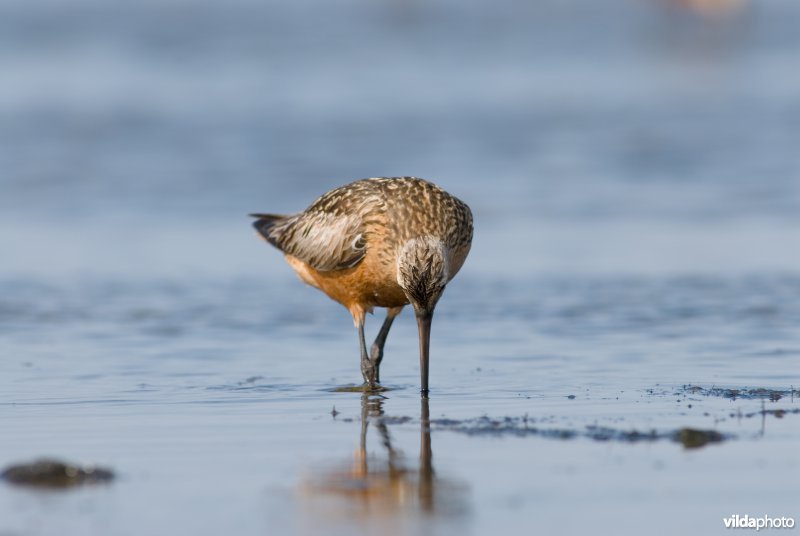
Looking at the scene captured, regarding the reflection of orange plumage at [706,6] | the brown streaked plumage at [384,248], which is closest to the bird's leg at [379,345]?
the brown streaked plumage at [384,248]

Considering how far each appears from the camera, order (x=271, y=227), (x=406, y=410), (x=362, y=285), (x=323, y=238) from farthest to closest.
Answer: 1. (x=271, y=227)
2. (x=323, y=238)
3. (x=362, y=285)
4. (x=406, y=410)

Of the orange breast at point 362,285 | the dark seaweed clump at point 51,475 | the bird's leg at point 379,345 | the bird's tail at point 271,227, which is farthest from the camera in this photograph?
the bird's tail at point 271,227

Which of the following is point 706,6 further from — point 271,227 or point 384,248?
point 384,248

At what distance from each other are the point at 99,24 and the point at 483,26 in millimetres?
7954

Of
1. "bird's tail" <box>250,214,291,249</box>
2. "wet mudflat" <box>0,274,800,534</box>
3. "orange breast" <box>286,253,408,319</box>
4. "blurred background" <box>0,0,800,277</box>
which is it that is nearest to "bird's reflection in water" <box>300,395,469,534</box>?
"wet mudflat" <box>0,274,800,534</box>

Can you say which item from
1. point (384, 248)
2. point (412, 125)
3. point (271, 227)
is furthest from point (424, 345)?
point (412, 125)

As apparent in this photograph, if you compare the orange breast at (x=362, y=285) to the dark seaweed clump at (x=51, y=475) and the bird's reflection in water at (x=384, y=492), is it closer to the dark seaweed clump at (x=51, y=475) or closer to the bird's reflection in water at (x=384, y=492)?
the bird's reflection in water at (x=384, y=492)

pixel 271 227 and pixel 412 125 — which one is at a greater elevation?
pixel 412 125

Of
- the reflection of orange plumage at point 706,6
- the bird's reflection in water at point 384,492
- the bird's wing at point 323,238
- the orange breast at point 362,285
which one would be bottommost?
the bird's reflection in water at point 384,492

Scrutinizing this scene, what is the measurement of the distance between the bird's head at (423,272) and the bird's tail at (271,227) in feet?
6.33

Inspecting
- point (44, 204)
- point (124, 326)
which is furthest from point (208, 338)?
point (44, 204)

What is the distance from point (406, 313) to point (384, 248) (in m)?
2.33

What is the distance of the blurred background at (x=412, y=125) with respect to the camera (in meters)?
13.5

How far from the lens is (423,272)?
7941mm
